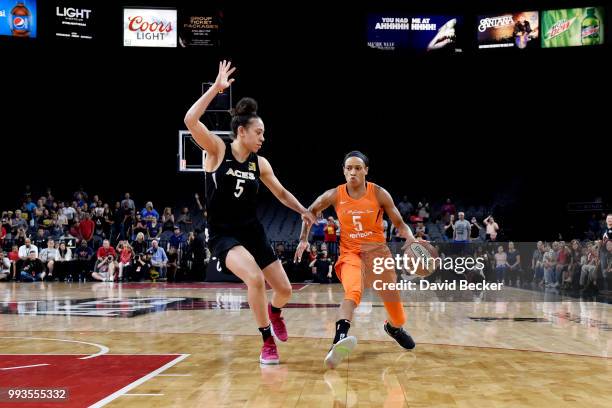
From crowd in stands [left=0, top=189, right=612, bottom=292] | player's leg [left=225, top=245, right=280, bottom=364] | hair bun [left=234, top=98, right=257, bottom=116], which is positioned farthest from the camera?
crowd in stands [left=0, top=189, right=612, bottom=292]

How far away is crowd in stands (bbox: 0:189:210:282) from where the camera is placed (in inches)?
827

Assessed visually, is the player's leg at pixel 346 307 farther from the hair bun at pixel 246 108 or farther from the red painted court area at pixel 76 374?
the hair bun at pixel 246 108

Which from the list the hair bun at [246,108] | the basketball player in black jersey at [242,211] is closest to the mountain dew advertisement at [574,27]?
the hair bun at [246,108]

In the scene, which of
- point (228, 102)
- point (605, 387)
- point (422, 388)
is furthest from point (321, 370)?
point (228, 102)

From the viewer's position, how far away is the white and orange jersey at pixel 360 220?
6.60m

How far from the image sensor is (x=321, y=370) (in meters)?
5.70

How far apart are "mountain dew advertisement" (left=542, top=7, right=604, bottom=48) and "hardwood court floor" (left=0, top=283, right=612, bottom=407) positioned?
56.8ft

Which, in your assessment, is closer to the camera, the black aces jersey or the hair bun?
the black aces jersey

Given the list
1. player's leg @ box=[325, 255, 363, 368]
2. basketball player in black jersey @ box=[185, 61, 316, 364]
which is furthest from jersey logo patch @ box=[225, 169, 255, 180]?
player's leg @ box=[325, 255, 363, 368]

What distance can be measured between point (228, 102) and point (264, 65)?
9.34 m

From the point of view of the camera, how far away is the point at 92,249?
22.0 metres

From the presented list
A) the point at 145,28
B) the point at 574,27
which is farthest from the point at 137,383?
the point at 574,27

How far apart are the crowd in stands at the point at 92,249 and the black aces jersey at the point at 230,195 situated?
579 inches

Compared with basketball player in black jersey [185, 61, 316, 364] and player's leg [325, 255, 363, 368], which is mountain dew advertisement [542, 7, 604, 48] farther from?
basketball player in black jersey [185, 61, 316, 364]
